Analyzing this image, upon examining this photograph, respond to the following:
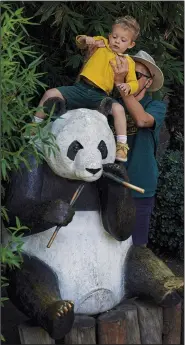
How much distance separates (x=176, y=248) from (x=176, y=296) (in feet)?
9.10

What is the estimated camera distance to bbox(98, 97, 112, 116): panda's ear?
10.4 feet

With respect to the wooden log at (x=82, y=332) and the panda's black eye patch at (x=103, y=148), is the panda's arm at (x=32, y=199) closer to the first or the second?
the panda's black eye patch at (x=103, y=148)

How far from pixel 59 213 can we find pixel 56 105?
1.74ft

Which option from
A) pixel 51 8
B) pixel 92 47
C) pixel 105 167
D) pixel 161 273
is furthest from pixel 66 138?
pixel 51 8

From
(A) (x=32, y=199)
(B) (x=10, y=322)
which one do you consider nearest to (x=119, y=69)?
(A) (x=32, y=199)

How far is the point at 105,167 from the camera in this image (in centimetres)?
305

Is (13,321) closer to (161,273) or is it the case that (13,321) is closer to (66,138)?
(161,273)

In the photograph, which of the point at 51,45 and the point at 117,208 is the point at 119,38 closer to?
the point at 117,208

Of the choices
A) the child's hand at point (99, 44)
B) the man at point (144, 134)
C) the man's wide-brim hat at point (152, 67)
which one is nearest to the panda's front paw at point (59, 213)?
the man at point (144, 134)

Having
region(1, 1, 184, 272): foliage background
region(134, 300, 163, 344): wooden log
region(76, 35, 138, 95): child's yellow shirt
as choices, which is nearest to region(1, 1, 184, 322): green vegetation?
region(1, 1, 184, 272): foliage background

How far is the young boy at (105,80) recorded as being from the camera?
10.6 feet

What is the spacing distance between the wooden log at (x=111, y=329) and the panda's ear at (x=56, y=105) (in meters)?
1.01

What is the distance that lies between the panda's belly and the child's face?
2.87ft

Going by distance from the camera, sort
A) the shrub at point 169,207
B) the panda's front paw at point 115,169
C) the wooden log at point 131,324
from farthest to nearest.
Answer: the shrub at point 169,207 → the wooden log at point 131,324 → the panda's front paw at point 115,169
